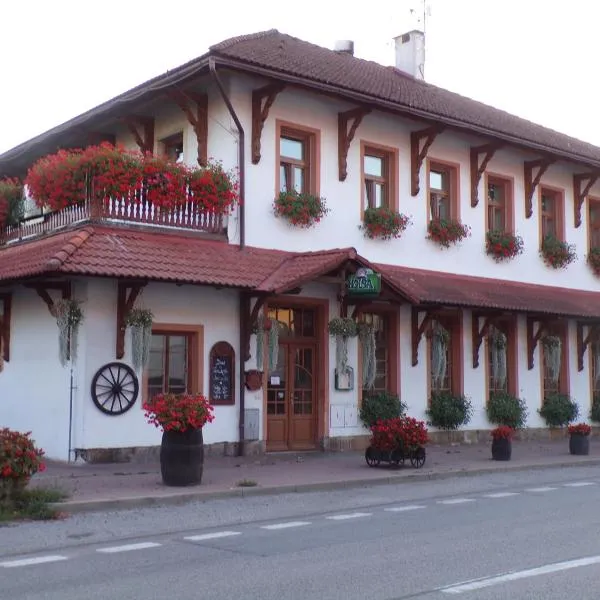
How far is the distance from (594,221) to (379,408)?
10395mm

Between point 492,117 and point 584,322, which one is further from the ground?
point 492,117

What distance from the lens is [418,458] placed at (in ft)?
54.0

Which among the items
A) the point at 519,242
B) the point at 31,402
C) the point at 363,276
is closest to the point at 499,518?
the point at 363,276

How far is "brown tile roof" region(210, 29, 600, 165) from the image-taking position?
18.2 m

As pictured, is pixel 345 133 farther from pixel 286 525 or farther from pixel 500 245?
pixel 286 525

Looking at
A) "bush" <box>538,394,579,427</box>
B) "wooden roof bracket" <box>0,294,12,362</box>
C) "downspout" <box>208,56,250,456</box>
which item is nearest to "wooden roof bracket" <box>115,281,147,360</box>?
"downspout" <box>208,56,250,456</box>

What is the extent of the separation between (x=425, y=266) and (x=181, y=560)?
13.7 metres

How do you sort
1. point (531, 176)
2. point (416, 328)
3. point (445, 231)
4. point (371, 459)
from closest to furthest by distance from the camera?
point (371, 459)
point (416, 328)
point (445, 231)
point (531, 176)

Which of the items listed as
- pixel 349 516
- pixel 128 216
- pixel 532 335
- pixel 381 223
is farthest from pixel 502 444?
pixel 128 216

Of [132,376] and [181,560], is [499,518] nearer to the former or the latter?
[181,560]

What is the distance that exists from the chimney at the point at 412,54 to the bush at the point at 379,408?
1038 centimetres

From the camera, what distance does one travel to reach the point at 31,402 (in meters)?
17.1

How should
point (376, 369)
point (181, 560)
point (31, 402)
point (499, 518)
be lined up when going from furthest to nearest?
point (376, 369)
point (31, 402)
point (499, 518)
point (181, 560)

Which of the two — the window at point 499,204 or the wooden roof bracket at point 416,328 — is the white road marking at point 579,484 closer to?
the wooden roof bracket at point 416,328
